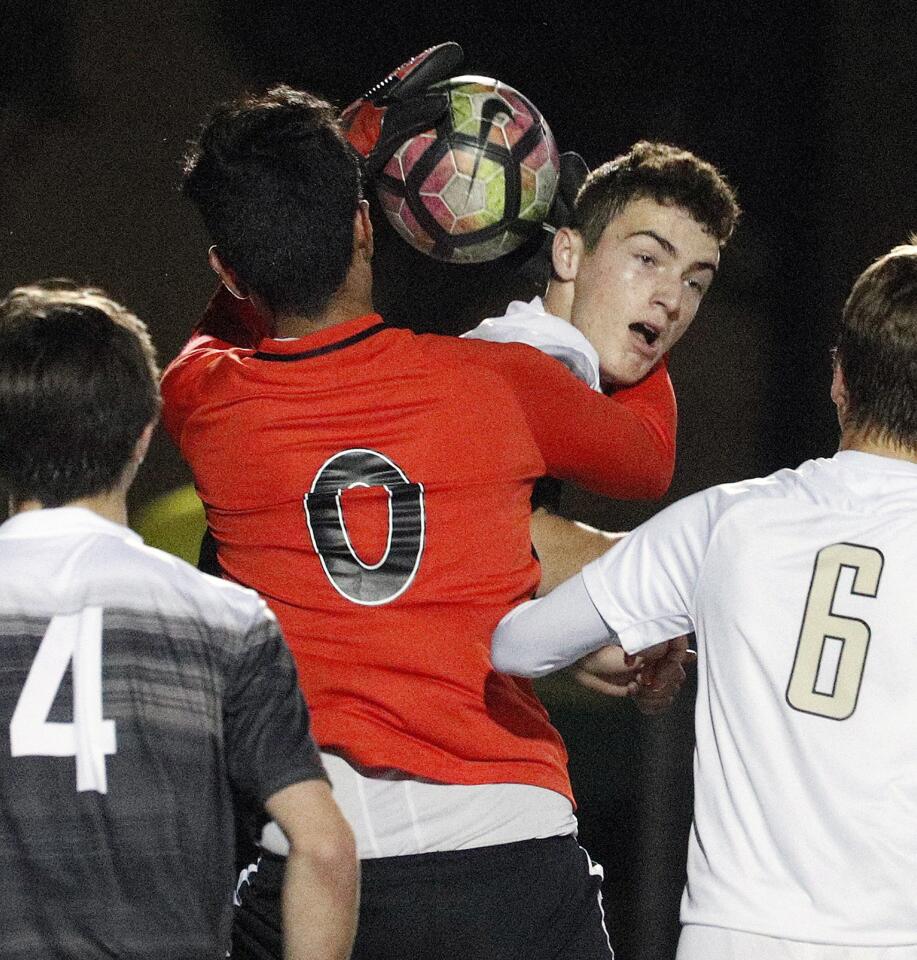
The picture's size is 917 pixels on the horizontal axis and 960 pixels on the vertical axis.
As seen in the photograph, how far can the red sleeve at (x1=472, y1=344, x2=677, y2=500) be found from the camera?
260cm

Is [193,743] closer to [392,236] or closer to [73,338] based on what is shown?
[73,338]

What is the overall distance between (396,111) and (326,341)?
76cm

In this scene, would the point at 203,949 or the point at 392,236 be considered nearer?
the point at 203,949

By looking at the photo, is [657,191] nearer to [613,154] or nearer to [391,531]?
[391,531]

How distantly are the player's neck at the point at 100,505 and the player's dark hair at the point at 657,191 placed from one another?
4.94 feet

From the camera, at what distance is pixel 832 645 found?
2.05 m

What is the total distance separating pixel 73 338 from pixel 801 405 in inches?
A: 146

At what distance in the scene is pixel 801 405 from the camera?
17.5ft

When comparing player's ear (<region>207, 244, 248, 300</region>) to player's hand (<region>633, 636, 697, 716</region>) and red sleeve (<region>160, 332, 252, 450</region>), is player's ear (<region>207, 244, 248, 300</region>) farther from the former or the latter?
player's hand (<region>633, 636, 697, 716</region>)

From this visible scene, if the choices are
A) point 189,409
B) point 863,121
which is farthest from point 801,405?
point 189,409

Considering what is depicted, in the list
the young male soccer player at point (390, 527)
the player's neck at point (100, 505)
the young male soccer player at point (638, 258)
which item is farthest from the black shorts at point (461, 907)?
the young male soccer player at point (638, 258)

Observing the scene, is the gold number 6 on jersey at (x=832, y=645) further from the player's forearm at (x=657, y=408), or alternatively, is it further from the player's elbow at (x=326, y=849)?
Result: the player's forearm at (x=657, y=408)

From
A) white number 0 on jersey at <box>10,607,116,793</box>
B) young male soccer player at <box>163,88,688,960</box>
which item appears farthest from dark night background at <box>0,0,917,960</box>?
white number 0 on jersey at <box>10,607,116,793</box>

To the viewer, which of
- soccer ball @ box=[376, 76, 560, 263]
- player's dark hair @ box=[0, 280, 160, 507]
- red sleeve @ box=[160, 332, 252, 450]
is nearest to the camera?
player's dark hair @ box=[0, 280, 160, 507]
